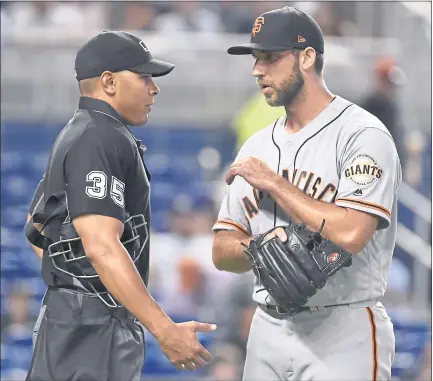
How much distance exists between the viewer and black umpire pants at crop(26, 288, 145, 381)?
3.19 metres

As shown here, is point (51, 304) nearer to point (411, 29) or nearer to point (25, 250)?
point (25, 250)

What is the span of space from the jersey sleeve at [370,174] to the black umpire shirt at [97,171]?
0.69 metres

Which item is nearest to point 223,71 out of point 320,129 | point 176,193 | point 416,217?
point 176,193

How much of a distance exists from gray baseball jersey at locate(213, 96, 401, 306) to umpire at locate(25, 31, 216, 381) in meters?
0.48

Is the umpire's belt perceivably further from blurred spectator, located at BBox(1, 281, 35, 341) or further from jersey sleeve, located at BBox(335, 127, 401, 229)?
blurred spectator, located at BBox(1, 281, 35, 341)

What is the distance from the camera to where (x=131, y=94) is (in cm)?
335

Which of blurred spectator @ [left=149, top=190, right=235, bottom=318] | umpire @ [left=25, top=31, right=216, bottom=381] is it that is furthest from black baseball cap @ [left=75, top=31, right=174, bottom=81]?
blurred spectator @ [left=149, top=190, right=235, bottom=318]

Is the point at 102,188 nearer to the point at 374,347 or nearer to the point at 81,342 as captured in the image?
the point at 81,342

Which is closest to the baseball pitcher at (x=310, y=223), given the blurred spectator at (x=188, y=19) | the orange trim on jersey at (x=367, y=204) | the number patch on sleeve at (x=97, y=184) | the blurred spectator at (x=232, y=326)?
the orange trim on jersey at (x=367, y=204)

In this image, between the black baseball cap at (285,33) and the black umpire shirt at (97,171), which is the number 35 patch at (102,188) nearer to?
the black umpire shirt at (97,171)

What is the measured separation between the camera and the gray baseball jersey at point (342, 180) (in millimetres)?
3330

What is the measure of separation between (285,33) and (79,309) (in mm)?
1226

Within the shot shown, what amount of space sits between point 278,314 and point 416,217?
5.67 m

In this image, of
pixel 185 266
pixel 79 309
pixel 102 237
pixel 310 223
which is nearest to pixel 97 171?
pixel 102 237
